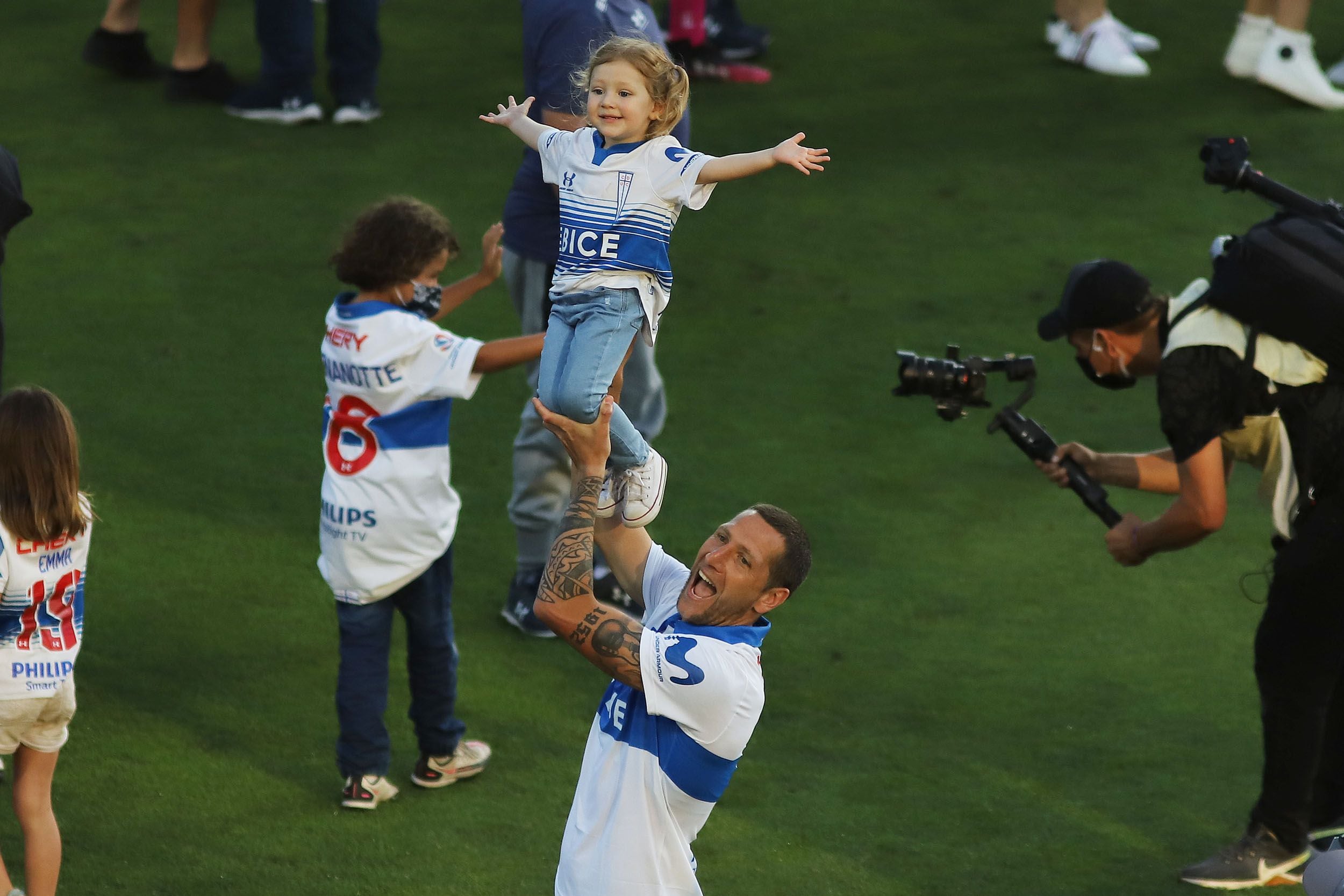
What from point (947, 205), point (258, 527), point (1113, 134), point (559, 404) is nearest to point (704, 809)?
point (559, 404)

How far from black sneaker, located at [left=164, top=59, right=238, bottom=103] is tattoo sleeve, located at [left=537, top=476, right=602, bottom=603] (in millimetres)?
6757

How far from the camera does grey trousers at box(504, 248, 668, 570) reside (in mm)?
5227

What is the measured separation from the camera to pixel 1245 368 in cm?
395

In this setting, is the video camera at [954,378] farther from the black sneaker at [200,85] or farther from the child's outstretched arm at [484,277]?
the black sneaker at [200,85]

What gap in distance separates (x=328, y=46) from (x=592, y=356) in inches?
241

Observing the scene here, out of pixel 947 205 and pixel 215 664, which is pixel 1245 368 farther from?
pixel 947 205

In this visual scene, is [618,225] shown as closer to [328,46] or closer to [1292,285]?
[1292,285]

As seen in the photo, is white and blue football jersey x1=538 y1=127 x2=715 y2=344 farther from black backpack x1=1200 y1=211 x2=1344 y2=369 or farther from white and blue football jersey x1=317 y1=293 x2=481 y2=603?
black backpack x1=1200 y1=211 x2=1344 y2=369

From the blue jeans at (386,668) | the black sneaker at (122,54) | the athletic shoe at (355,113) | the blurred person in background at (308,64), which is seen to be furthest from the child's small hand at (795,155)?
the black sneaker at (122,54)

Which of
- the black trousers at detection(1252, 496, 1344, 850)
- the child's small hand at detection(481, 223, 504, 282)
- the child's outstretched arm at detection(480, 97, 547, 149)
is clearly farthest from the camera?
the child's small hand at detection(481, 223, 504, 282)

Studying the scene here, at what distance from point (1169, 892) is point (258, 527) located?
337 cm

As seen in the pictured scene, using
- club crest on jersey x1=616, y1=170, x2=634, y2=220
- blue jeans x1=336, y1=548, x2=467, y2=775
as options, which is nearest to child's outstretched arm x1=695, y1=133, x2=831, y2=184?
club crest on jersey x1=616, y1=170, x2=634, y2=220

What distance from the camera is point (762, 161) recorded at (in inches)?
115

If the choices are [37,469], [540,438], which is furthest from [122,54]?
[37,469]
